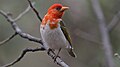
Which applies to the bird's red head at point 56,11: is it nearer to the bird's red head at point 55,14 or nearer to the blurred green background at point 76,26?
the bird's red head at point 55,14

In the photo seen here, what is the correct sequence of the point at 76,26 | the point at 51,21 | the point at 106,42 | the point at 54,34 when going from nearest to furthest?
the point at 54,34 < the point at 51,21 < the point at 106,42 < the point at 76,26

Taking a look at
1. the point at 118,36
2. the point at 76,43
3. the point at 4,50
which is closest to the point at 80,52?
the point at 76,43

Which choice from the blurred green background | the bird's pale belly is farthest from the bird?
the blurred green background

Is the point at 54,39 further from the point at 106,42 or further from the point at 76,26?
the point at 76,26

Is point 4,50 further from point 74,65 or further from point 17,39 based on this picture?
point 74,65

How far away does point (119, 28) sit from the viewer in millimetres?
7117

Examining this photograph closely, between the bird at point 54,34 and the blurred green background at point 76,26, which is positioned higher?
the bird at point 54,34

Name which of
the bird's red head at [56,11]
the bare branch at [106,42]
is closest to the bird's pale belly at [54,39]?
the bird's red head at [56,11]

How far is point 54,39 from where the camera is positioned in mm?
4180

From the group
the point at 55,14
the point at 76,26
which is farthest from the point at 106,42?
the point at 76,26

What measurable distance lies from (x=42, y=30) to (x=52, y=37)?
0.41ft

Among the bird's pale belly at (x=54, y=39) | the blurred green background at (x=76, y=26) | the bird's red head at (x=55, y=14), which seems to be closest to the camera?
the bird's pale belly at (x=54, y=39)

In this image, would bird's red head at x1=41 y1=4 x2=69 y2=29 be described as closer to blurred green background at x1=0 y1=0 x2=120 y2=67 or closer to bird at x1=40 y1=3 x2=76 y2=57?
bird at x1=40 y1=3 x2=76 y2=57

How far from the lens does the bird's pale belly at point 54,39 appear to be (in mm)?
4156
